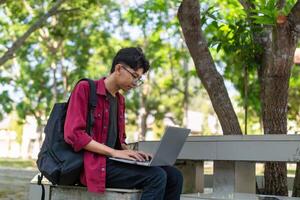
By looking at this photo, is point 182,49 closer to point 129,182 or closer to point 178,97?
point 178,97

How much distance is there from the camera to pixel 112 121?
346 centimetres

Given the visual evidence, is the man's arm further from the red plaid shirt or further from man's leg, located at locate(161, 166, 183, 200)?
man's leg, located at locate(161, 166, 183, 200)

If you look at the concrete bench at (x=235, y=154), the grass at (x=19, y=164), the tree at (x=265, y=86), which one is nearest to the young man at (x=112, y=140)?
the concrete bench at (x=235, y=154)

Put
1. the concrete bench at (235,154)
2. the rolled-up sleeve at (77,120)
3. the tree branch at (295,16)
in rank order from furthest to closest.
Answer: the tree branch at (295,16)
the concrete bench at (235,154)
the rolled-up sleeve at (77,120)

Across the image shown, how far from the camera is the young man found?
3.18 m

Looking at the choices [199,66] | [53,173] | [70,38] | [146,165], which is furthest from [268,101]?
[70,38]

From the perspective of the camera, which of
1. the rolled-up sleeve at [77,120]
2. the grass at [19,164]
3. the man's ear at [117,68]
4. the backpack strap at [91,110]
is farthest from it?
the grass at [19,164]

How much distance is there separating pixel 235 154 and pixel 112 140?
1393mm

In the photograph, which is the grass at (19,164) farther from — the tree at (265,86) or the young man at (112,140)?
the young man at (112,140)

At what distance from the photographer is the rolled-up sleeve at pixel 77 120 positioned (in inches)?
124

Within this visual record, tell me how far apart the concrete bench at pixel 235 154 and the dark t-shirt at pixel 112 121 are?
4.42 ft

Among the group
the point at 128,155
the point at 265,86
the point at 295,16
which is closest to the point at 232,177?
the point at 265,86

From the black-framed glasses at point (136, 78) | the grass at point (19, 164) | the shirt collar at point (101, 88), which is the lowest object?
the grass at point (19, 164)

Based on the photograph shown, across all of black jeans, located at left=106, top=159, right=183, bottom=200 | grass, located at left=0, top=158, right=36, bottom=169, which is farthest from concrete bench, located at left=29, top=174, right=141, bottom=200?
grass, located at left=0, top=158, right=36, bottom=169
